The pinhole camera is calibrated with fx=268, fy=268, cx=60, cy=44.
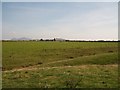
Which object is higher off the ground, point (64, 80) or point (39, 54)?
point (64, 80)

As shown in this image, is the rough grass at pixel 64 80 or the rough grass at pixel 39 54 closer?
the rough grass at pixel 64 80

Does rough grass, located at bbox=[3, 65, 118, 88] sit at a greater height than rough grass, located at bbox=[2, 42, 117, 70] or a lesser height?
greater

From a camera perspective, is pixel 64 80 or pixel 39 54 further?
pixel 39 54

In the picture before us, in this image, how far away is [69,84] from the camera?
61.8ft

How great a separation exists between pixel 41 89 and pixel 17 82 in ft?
11.5

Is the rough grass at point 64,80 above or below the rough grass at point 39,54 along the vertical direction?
above

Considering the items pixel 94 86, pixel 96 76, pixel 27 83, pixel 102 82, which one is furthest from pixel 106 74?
pixel 27 83

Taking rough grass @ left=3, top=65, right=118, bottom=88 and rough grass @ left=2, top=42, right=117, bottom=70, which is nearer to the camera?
rough grass @ left=3, top=65, right=118, bottom=88

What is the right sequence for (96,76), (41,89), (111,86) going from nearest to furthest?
(41,89)
(111,86)
(96,76)

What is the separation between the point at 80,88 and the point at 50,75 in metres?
5.52

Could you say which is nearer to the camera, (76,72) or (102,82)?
(102,82)

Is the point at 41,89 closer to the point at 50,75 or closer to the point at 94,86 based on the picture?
the point at 94,86

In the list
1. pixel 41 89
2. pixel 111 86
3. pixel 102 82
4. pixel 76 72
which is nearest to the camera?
pixel 41 89

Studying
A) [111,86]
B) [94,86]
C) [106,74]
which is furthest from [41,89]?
[106,74]
